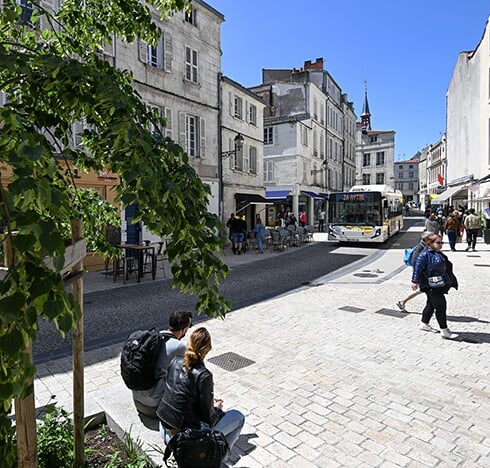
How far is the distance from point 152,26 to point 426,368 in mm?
4785

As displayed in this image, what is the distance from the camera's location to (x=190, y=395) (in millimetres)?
2648

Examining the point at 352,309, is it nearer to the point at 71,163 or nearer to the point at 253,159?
the point at 71,163

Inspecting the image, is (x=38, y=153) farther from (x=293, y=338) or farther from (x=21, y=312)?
(x=293, y=338)

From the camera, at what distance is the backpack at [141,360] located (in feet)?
9.82

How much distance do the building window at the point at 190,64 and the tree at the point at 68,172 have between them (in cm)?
1563

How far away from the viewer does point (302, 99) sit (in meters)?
30.8

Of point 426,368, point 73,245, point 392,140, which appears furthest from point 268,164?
point 392,140

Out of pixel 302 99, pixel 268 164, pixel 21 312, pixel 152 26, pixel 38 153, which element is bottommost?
pixel 21 312

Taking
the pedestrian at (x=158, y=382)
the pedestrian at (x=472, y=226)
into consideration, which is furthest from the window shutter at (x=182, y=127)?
the pedestrian at (x=158, y=382)

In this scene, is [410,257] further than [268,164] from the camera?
No

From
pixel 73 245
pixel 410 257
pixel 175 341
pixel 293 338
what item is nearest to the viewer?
pixel 73 245

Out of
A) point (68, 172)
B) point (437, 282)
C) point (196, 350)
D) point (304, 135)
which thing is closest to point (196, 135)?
point (437, 282)

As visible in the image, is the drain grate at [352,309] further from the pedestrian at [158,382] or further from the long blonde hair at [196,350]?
the long blonde hair at [196,350]

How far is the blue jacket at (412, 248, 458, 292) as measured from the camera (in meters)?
5.74
